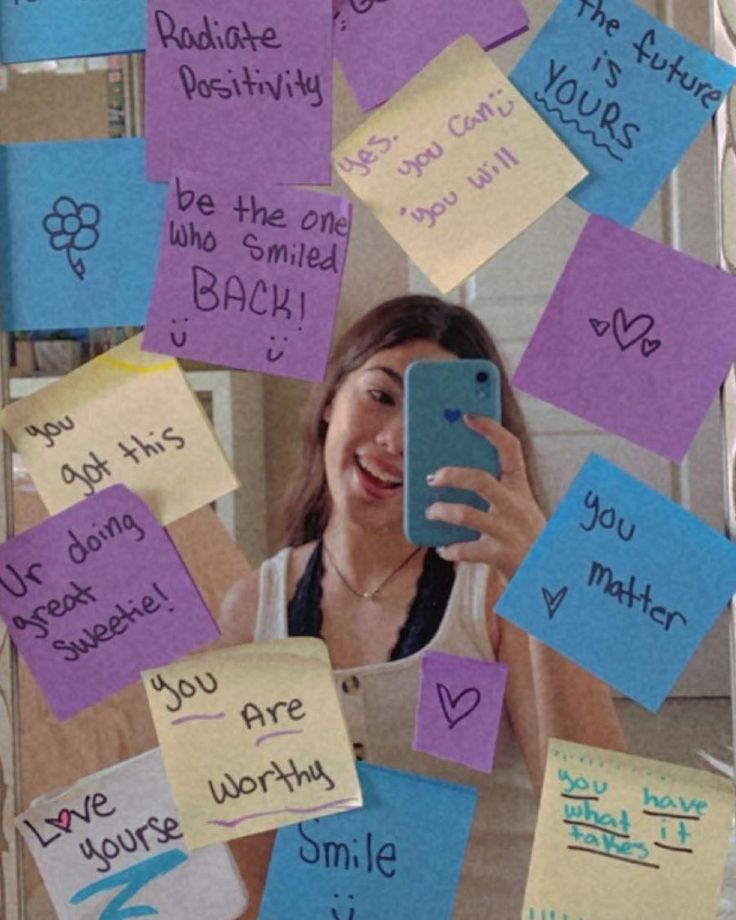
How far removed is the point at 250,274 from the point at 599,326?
0.81ft

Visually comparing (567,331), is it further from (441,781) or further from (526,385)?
(441,781)

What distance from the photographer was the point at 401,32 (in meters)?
0.90

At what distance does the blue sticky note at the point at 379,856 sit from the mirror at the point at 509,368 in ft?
0.48

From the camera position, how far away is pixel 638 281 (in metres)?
0.90

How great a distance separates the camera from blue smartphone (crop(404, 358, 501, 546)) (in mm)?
905

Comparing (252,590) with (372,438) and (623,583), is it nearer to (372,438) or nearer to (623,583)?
(372,438)

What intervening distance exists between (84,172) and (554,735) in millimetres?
520

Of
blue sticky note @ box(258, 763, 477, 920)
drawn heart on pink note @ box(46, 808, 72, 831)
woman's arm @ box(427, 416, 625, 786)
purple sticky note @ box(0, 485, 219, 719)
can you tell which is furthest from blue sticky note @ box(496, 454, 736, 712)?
drawn heart on pink note @ box(46, 808, 72, 831)

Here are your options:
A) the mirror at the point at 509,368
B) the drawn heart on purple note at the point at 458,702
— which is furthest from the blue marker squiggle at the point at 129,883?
the drawn heart on purple note at the point at 458,702

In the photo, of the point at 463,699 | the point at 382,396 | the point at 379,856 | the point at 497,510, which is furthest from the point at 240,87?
the point at 379,856

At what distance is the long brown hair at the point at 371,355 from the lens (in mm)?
903

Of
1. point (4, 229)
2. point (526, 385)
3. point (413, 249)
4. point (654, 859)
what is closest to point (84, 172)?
point (4, 229)

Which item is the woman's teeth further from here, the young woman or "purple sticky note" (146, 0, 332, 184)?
"purple sticky note" (146, 0, 332, 184)

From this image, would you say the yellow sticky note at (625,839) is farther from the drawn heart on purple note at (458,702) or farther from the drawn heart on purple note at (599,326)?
the drawn heart on purple note at (599,326)
